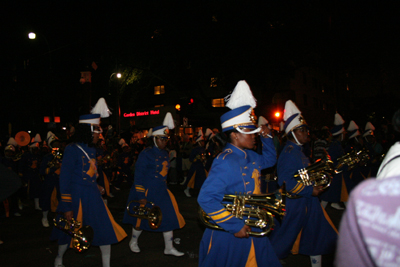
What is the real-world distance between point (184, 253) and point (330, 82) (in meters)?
48.3

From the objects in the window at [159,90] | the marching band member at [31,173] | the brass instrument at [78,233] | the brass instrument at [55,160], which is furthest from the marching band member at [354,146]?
the window at [159,90]

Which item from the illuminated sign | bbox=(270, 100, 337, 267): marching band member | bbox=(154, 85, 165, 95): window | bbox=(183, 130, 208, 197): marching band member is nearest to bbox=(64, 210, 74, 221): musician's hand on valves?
bbox=(270, 100, 337, 267): marching band member

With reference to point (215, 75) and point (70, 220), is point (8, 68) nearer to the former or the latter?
point (215, 75)

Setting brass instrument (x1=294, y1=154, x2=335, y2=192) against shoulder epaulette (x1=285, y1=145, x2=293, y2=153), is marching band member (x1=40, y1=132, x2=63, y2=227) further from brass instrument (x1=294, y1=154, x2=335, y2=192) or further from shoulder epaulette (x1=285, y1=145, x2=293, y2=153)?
brass instrument (x1=294, y1=154, x2=335, y2=192)

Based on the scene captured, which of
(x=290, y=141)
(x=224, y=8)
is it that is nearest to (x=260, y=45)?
(x=224, y=8)

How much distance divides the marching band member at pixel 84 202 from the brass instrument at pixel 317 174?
2605 mm

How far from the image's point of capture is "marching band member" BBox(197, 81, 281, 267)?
2.69 metres

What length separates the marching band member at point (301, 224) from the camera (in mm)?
3928

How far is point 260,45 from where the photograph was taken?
58.4 feet

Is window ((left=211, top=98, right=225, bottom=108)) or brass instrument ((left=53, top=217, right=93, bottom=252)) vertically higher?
window ((left=211, top=98, right=225, bottom=108))

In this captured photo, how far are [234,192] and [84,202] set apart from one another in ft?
7.76

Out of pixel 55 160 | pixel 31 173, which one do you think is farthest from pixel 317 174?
pixel 31 173

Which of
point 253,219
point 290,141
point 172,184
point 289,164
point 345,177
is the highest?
point 290,141

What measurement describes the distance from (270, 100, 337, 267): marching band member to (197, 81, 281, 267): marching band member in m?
1.11
